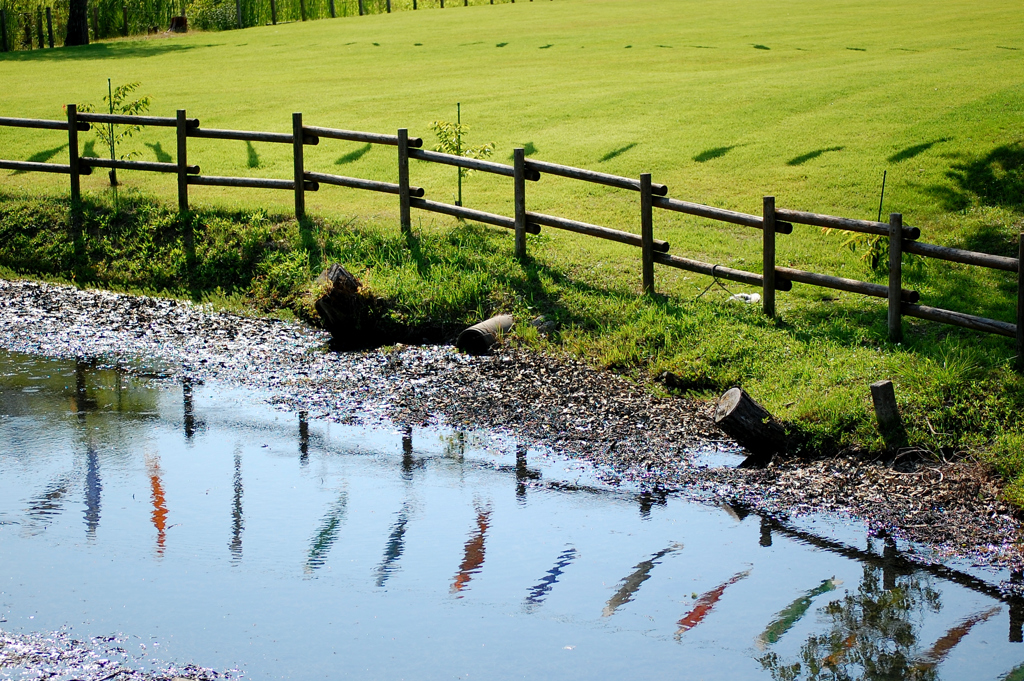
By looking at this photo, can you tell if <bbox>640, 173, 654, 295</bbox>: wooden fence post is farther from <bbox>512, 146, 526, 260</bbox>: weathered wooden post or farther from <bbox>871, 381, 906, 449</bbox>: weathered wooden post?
<bbox>871, 381, 906, 449</bbox>: weathered wooden post

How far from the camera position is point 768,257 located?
10.8m

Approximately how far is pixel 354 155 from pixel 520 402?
11097mm

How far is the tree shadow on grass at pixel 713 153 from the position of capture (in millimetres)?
18000

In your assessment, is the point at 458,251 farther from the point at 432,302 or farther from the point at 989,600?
the point at 989,600

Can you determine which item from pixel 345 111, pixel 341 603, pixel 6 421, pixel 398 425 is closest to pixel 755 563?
pixel 341 603

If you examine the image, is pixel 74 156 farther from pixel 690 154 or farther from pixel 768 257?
pixel 768 257

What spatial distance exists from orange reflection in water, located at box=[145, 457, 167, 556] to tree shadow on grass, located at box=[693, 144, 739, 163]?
12.3 meters

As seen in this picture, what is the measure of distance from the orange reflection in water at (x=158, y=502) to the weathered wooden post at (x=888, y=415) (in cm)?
561

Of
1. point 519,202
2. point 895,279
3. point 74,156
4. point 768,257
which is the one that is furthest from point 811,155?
point 74,156

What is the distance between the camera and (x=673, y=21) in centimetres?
3622

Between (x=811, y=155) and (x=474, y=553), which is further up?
(x=811, y=155)

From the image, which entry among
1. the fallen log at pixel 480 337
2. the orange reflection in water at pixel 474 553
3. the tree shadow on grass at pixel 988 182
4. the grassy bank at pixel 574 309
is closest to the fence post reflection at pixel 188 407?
the grassy bank at pixel 574 309

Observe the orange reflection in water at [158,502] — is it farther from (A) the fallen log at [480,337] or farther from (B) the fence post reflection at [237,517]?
(A) the fallen log at [480,337]

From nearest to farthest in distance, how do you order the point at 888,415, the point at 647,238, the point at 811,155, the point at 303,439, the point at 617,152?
1. the point at 888,415
2. the point at 303,439
3. the point at 647,238
4. the point at 811,155
5. the point at 617,152
